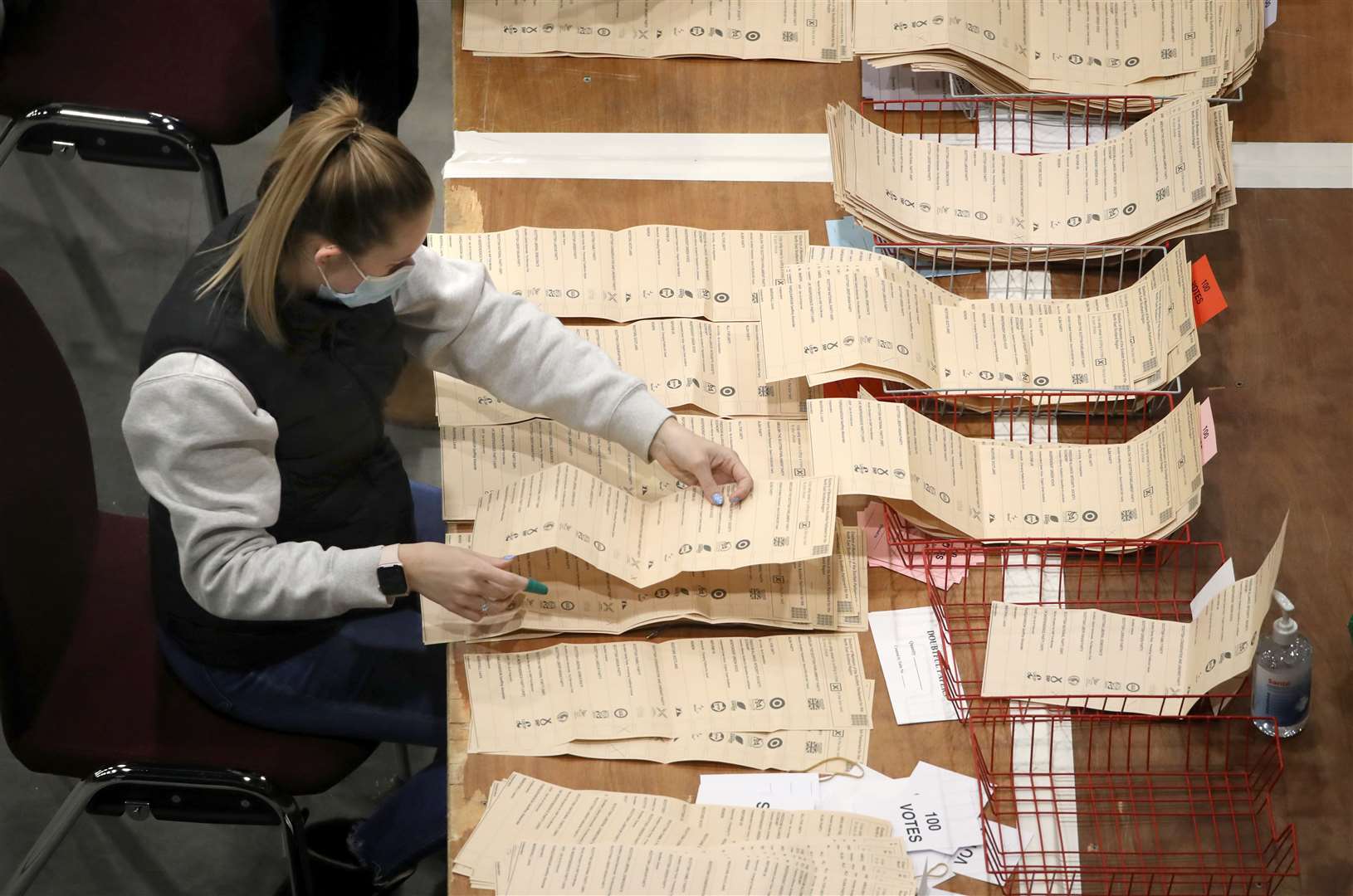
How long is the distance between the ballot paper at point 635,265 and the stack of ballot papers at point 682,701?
59cm

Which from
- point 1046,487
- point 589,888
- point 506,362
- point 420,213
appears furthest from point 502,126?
point 589,888

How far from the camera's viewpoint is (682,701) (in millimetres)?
1772

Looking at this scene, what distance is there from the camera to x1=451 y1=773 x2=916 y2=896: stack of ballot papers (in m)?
1.58

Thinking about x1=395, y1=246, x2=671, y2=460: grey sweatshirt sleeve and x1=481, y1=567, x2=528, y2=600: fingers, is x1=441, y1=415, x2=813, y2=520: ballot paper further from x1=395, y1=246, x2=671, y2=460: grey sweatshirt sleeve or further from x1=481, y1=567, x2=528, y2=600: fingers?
x1=481, y1=567, x2=528, y2=600: fingers

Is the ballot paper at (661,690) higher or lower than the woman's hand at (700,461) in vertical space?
lower

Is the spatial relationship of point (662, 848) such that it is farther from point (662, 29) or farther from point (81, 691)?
point (662, 29)

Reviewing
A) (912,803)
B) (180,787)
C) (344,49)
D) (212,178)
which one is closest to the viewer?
(912,803)

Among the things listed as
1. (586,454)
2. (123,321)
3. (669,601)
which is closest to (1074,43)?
(586,454)

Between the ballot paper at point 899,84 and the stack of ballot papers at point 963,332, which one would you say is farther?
the ballot paper at point 899,84

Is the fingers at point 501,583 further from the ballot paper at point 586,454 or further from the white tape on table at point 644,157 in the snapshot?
the white tape on table at point 644,157

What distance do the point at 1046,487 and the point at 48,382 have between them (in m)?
1.32

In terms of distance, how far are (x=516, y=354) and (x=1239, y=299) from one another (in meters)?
1.11

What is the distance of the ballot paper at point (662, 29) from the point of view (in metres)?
2.56

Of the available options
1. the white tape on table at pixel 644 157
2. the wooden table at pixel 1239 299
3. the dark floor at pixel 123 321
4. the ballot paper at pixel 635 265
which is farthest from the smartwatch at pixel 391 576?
the dark floor at pixel 123 321
